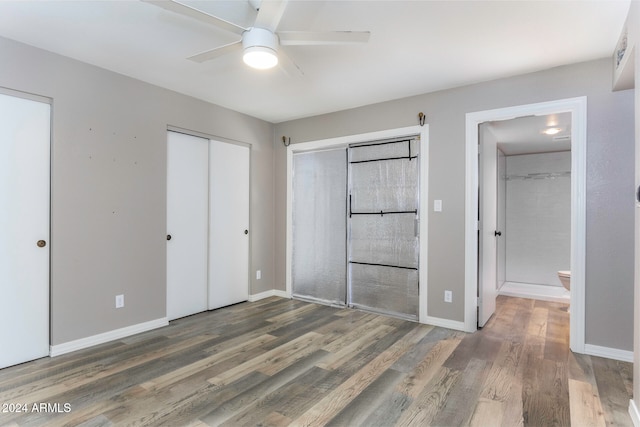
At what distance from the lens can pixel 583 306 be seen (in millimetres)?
2805

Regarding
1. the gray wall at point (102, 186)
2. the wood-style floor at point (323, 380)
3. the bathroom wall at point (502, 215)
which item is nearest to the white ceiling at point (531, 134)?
the bathroom wall at point (502, 215)

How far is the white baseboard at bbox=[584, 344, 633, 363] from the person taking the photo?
2.65m

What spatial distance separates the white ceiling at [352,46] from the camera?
211 cm

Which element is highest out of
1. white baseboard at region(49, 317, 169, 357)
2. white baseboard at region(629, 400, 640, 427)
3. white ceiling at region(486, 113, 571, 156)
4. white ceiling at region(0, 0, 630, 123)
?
white ceiling at region(0, 0, 630, 123)

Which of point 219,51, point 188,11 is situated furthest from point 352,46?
point 188,11

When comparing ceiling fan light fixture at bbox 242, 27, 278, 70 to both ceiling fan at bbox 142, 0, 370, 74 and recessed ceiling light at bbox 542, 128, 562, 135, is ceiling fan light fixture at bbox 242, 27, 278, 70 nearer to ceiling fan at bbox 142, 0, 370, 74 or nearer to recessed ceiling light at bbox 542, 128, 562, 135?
ceiling fan at bbox 142, 0, 370, 74

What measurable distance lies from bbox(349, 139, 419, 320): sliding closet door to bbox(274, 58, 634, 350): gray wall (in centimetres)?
21

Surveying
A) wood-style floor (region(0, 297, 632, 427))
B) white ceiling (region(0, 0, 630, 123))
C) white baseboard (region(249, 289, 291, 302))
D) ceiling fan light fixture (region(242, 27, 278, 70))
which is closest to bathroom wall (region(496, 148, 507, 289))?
wood-style floor (region(0, 297, 632, 427))

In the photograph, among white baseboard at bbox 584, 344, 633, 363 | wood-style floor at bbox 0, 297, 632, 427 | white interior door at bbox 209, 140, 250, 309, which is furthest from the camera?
white interior door at bbox 209, 140, 250, 309

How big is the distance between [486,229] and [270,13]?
3005mm

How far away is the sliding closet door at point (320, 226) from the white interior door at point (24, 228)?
272 centimetres

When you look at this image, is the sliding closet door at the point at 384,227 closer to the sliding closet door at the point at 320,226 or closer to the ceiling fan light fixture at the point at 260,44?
the sliding closet door at the point at 320,226

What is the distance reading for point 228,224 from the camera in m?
4.22

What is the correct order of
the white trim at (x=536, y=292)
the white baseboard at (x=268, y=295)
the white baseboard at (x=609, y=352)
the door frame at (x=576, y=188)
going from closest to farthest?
the white baseboard at (x=609, y=352), the door frame at (x=576, y=188), the white baseboard at (x=268, y=295), the white trim at (x=536, y=292)
